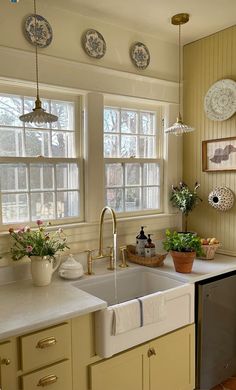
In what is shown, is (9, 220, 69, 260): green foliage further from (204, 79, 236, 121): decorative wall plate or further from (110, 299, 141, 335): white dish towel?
(204, 79, 236, 121): decorative wall plate

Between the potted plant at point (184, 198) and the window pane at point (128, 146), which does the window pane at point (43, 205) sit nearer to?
the window pane at point (128, 146)

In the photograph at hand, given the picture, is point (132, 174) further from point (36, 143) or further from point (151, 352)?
point (151, 352)

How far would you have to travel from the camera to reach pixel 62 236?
7.68ft

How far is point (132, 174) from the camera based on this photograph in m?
2.83

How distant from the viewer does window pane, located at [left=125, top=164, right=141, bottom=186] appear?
2.79 m

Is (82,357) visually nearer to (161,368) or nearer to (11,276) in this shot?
(161,368)

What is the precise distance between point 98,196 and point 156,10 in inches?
53.5

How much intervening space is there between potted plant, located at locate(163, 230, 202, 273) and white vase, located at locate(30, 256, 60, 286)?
0.83m

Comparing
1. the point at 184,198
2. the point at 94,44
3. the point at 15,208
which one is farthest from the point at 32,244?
the point at 94,44

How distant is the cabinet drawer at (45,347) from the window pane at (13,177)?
1.00m

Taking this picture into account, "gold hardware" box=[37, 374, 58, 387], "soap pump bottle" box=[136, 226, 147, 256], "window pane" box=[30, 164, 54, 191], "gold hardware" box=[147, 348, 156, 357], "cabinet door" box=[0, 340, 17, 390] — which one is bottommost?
"gold hardware" box=[147, 348, 156, 357]

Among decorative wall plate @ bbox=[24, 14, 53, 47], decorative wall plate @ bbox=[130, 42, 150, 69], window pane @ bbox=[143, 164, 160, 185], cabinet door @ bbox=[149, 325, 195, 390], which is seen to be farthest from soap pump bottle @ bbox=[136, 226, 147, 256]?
decorative wall plate @ bbox=[24, 14, 53, 47]

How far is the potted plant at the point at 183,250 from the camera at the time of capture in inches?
89.0

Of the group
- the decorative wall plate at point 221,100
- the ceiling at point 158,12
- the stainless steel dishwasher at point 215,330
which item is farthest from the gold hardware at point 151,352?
the ceiling at point 158,12
